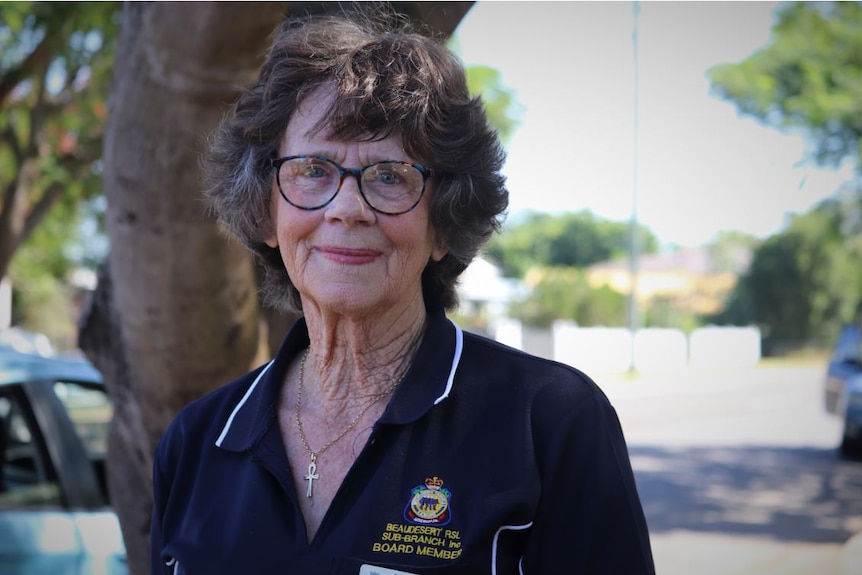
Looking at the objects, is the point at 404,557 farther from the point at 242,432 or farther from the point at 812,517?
the point at 812,517

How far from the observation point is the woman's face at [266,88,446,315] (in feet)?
6.44

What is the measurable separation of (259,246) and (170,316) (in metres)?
0.62

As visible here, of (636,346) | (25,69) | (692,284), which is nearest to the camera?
(25,69)

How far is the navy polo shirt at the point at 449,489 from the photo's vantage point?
1.72 m

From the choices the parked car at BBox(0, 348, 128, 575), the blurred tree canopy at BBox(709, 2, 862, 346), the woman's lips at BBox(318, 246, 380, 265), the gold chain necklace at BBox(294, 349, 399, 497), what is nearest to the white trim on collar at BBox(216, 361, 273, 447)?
the gold chain necklace at BBox(294, 349, 399, 497)

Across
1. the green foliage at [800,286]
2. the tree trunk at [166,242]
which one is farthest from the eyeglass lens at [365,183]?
the green foliage at [800,286]

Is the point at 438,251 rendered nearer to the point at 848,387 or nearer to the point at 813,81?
the point at 813,81

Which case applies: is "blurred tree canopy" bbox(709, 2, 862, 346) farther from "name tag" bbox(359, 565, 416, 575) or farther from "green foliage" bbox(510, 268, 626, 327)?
"green foliage" bbox(510, 268, 626, 327)

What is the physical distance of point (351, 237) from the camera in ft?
6.45

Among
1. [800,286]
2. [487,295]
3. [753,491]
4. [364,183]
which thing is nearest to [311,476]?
[364,183]

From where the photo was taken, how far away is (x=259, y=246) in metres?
2.36

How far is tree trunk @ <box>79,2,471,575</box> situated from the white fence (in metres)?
25.9

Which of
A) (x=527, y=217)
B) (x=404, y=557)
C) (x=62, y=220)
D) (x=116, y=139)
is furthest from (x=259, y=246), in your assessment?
(x=527, y=217)

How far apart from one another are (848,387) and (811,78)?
417 cm
